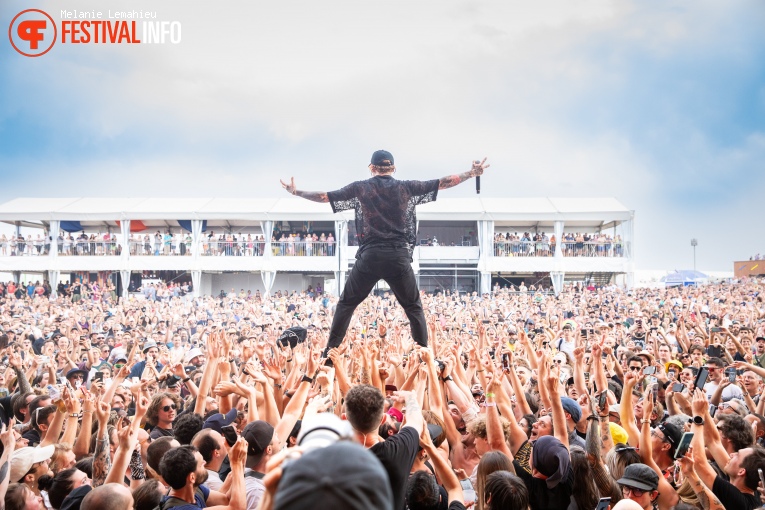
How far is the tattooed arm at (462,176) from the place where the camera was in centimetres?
527

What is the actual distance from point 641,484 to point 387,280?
2670mm

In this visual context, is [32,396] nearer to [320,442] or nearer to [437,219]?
[320,442]

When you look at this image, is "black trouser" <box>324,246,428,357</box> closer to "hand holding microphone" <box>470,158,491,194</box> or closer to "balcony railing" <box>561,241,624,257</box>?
"hand holding microphone" <box>470,158,491,194</box>

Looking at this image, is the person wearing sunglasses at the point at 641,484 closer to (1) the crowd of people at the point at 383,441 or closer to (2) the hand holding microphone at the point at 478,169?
(1) the crowd of people at the point at 383,441

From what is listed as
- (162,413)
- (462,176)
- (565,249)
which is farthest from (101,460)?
(565,249)

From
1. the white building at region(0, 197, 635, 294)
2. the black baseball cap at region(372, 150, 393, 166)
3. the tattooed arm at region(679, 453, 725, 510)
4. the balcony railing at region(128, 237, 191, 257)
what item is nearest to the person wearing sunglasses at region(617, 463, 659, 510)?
the tattooed arm at region(679, 453, 725, 510)

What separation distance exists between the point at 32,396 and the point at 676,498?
5.64 m

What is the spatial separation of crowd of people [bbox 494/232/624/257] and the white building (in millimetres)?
49

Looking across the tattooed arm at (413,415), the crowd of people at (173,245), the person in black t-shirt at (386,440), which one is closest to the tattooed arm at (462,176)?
the tattooed arm at (413,415)

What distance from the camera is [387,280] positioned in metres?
5.41

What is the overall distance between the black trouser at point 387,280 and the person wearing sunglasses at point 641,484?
7.28 ft

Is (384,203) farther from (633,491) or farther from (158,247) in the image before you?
(158,247)

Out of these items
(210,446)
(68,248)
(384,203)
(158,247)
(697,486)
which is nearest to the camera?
(697,486)

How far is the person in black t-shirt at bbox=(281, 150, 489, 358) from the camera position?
17.5 ft
